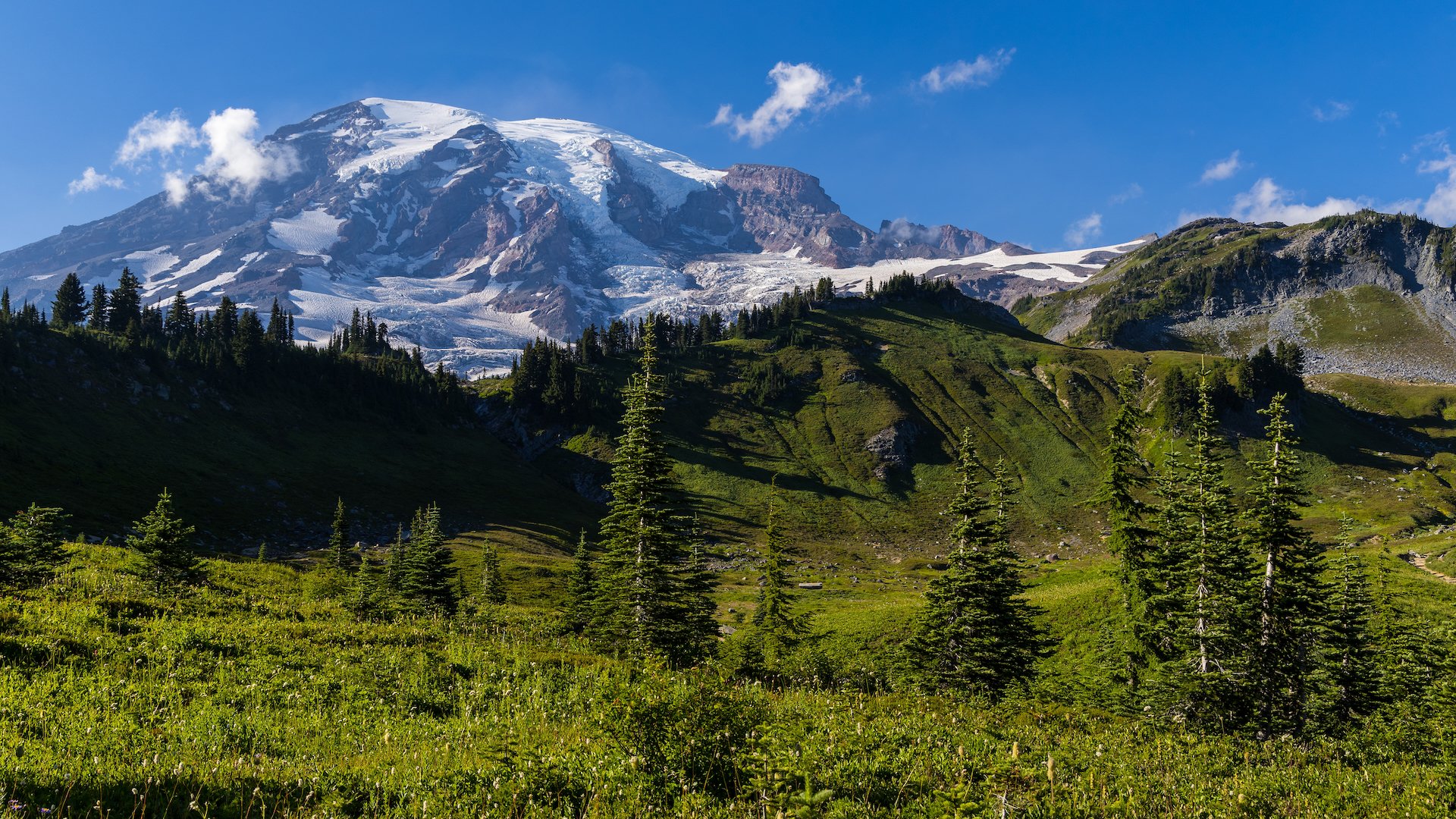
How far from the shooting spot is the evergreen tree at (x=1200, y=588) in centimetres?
2658

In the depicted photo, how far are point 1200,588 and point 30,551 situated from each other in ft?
134

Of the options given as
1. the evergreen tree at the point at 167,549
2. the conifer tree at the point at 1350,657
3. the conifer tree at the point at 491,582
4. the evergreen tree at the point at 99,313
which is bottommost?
the conifer tree at the point at 491,582

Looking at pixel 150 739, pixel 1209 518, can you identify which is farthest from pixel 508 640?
pixel 1209 518

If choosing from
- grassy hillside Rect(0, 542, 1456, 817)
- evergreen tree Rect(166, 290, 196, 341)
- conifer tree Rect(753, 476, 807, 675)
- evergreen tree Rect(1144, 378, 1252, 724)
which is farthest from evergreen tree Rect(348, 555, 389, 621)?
evergreen tree Rect(166, 290, 196, 341)

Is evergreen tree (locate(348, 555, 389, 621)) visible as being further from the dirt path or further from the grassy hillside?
the dirt path

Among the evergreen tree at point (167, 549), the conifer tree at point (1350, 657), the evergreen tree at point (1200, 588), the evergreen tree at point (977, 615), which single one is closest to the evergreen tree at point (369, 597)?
the evergreen tree at point (167, 549)

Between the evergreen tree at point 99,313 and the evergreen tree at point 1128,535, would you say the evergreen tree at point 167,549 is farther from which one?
the evergreen tree at point 99,313

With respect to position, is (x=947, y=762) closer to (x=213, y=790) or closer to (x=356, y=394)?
(x=213, y=790)

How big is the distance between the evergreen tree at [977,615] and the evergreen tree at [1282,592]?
8317 mm

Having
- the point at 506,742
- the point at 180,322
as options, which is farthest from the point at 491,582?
the point at 180,322

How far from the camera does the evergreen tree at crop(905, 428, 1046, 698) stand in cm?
3036

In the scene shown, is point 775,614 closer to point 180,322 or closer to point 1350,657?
point 1350,657

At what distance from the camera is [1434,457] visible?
170750 millimetres

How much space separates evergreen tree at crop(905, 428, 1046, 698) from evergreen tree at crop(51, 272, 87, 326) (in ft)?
577
